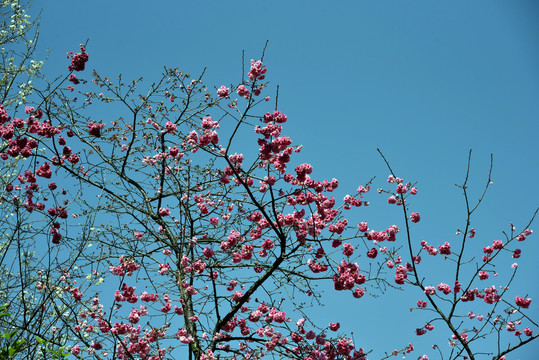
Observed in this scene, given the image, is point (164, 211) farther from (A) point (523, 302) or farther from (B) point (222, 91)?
(A) point (523, 302)

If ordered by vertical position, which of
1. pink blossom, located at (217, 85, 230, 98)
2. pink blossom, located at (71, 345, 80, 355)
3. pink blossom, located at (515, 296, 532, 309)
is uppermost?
pink blossom, located at (217, 85, 230, 98)

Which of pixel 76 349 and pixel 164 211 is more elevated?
pixel 164 211

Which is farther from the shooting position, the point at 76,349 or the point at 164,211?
the point at 164,211

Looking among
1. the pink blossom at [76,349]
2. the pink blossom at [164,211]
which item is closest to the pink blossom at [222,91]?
the pink blossom at [164,211]

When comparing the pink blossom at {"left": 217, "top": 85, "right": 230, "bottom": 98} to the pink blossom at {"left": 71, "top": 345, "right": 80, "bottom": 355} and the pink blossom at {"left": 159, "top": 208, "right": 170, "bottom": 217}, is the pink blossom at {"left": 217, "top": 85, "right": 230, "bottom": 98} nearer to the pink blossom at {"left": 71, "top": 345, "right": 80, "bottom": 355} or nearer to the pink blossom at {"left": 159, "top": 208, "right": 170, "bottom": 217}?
the pink blossom at {"left": 159, "top": 208, "right": 170, "bottom": 217}

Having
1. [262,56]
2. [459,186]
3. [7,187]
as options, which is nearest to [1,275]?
[7,187]

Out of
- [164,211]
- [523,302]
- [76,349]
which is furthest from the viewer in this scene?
[164,211]

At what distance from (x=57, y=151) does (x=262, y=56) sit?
114 inches

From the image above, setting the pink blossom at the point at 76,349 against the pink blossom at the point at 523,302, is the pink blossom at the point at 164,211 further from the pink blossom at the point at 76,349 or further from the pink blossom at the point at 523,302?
the pink blossom at the point at 523,302

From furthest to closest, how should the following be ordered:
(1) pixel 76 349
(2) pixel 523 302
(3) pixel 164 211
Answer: (3) pixel 164 211 < (2) pixel 523 302 < (1) pixel 76 349

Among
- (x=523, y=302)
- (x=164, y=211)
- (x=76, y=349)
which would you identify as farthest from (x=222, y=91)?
(x=523, y=302)

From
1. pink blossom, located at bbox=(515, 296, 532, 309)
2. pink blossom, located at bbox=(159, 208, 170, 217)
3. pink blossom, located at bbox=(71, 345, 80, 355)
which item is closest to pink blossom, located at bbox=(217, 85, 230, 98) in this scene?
pink blossom, located at bbox=(159, 208, 170, 217)

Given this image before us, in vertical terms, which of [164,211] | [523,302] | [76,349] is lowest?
[76,349]

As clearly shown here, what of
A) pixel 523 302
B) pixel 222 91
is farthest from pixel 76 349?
pixel 523 302
